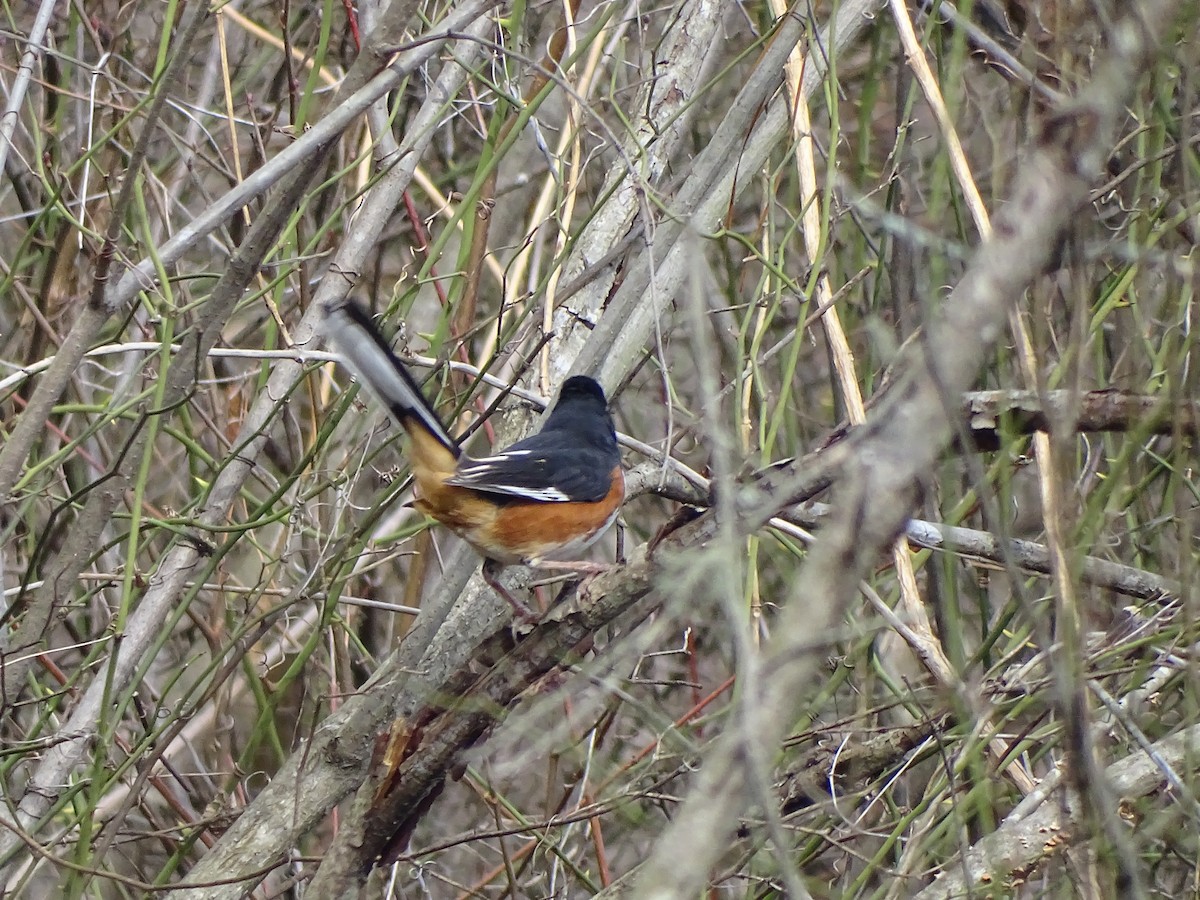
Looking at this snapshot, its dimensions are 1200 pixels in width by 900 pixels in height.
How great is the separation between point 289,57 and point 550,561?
1341 millimetres

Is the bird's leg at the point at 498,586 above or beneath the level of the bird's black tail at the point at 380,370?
beneath

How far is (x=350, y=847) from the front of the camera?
2.15 metres

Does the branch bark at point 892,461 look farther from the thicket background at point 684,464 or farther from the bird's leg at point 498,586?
the bird's leg at point 498,586

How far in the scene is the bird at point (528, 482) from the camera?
2652mm

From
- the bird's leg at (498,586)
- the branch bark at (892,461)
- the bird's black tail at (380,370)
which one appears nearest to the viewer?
the branch bark at (892,461)

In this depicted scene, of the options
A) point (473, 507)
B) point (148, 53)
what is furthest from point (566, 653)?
point (148, 53)

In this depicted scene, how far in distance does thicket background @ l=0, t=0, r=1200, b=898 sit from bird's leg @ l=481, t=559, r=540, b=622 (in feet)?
0.18

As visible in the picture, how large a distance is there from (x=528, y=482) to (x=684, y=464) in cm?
38

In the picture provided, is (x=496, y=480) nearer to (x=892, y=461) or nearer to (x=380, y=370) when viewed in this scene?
(x=380, y=370)

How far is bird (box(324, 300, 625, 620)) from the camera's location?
8.70 ft

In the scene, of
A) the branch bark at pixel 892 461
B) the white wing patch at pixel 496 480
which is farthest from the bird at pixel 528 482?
the branch bark at pixel 892 461

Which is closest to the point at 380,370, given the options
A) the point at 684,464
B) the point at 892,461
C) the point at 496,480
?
the point at 496,480

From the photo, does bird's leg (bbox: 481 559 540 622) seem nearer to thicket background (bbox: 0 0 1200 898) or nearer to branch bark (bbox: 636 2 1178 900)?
thicket background (bbox: 0 0 1200 898)

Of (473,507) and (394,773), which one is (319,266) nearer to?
(473,507)
